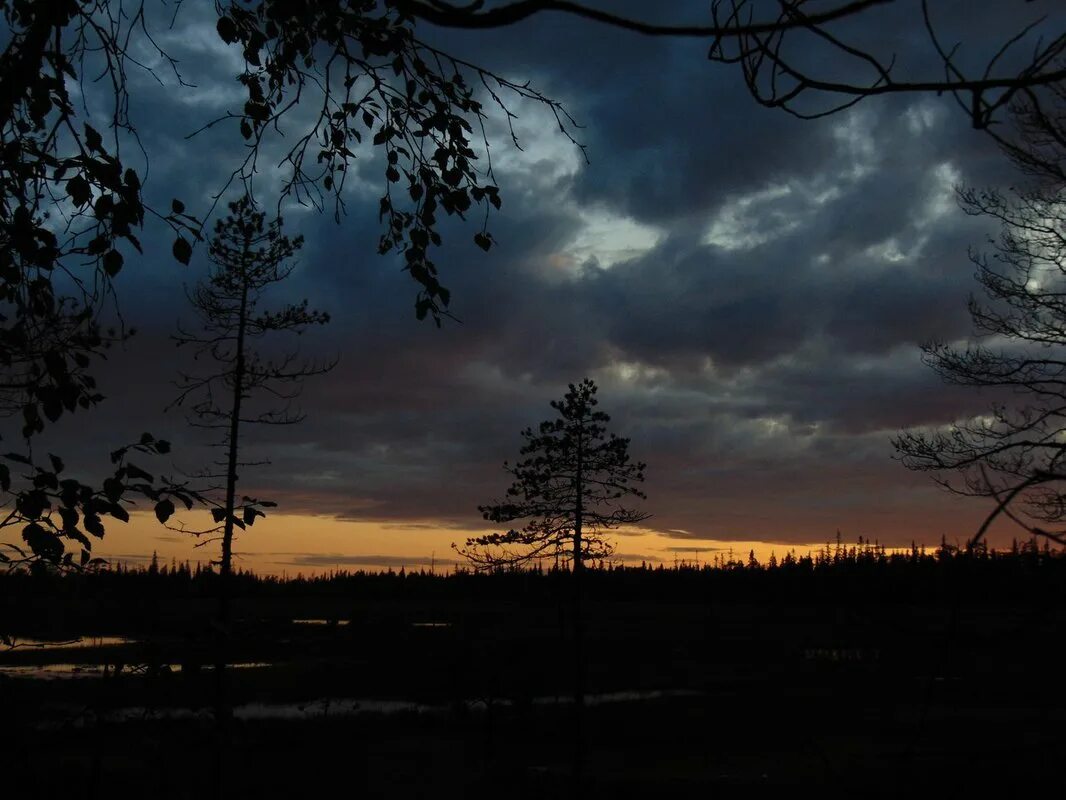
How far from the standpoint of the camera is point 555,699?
1945 inches

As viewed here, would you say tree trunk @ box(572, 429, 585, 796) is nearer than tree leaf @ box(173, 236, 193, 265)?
No

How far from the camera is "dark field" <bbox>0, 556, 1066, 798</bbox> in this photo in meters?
2.07

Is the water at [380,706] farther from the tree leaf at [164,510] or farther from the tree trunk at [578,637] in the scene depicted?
the tree leaf at [164,510]

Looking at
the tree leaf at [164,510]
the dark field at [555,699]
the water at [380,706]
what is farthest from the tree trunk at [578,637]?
the tree leaf at [164,510]

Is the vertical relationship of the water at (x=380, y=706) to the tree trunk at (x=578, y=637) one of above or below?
below

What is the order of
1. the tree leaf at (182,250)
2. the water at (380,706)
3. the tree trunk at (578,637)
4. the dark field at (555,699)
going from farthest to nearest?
1. the water at (380,706)
2. the tree trunk at (578,637)
3. the tree leaf at (182,250)
4. the dark field at (555,699)

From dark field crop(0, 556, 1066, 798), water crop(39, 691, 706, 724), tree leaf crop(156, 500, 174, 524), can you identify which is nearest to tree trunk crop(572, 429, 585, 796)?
dark field crop(0, 556, 1066, 798)

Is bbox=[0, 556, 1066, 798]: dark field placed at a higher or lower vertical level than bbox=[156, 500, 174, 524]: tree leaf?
lower

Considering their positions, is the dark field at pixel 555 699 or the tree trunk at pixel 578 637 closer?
the dark field at pixel 555 699

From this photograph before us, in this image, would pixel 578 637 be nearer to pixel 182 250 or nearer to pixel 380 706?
pixel 182 250

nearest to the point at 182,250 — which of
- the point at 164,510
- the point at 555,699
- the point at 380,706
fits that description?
the point at 164,510

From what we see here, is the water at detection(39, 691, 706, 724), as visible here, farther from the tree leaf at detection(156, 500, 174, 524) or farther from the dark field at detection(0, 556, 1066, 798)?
the tree leaf at detection(156, 500, 174, 524)

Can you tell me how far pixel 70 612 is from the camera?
4.11 meters

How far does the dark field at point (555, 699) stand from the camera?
207 centimetres
